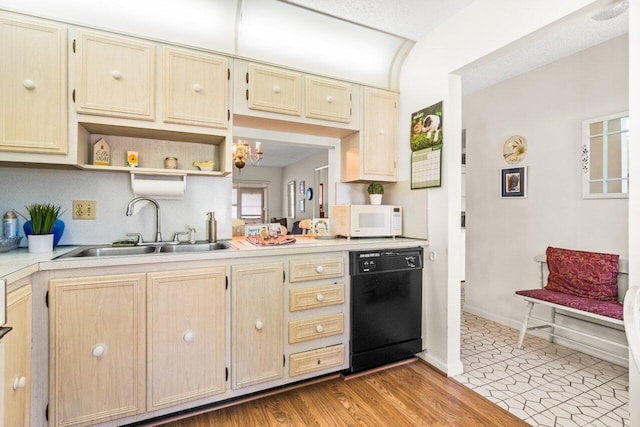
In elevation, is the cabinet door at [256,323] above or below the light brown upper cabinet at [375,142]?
below

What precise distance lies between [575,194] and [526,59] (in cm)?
126

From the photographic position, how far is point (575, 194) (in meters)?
2.76

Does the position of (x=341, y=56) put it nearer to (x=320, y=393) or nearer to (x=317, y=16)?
(x=317, y=16)

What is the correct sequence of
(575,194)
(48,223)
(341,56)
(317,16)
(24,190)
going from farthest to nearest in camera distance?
(575,194)
(341,56)
(317,16)
(24,190)
(48,223)

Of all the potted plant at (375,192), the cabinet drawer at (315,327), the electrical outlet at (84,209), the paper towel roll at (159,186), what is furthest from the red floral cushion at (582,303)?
the electrical outlet at (84,209)

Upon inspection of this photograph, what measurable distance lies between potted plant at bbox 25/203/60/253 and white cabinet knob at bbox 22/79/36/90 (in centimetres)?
65

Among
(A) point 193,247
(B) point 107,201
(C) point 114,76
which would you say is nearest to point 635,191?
(A) point 193,247

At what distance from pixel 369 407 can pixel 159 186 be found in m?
1.94

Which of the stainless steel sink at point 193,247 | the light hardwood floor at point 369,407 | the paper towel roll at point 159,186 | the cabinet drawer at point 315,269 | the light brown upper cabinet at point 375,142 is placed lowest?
the light hardwood floor at point 369,407

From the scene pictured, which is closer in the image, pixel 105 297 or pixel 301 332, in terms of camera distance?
pixel 105 297

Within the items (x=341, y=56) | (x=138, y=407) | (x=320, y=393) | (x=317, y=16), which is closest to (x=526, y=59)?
(x=341, y=56)

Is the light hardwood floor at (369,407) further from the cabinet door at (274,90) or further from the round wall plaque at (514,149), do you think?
the round wall plaque at (514,149)

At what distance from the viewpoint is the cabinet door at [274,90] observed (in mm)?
2193

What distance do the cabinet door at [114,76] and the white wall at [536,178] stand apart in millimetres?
3258
